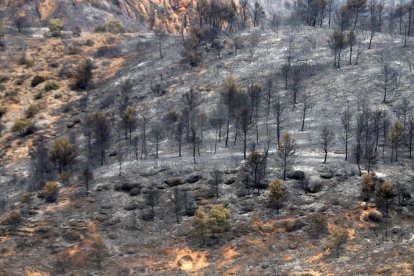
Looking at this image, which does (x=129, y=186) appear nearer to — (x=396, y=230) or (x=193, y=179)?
(x=193, y=179)

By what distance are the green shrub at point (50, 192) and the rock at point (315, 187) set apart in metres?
29.7

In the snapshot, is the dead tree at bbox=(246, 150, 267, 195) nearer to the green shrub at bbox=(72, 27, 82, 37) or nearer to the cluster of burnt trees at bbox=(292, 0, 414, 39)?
the cluster of burnt trees at bbox=(292, 0, 414, 39)

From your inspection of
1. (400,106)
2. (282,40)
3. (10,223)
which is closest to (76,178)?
(10,223)

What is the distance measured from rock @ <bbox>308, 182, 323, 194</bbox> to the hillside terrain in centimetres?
17

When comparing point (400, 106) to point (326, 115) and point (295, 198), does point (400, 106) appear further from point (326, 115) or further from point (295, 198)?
point (295, 198)

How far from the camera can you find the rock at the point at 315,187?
54844 mm

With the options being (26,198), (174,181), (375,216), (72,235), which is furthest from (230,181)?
(26,198)

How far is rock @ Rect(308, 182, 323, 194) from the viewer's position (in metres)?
54.8

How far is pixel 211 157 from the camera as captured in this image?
66312mm

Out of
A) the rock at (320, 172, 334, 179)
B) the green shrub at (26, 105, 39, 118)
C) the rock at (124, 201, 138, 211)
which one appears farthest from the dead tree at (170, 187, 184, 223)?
the green shrub at (26, 105, 39, 118)

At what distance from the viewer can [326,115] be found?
75.9 metres

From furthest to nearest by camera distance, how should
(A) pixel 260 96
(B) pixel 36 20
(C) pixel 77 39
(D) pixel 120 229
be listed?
(B) pixel 36 20 → (C) pixel 77 39 → (A) pixel 260 96 → (D) pixel 120 229

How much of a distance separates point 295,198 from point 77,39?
87.4 meters

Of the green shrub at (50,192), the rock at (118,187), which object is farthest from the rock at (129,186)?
the green shrub at (50,192)
